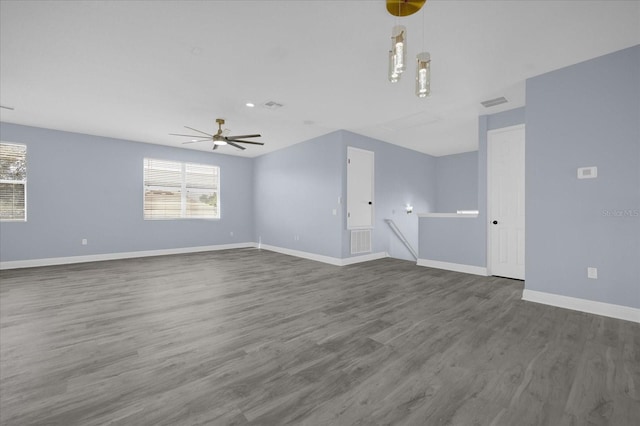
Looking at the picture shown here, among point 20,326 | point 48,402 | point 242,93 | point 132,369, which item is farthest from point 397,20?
point 20,326

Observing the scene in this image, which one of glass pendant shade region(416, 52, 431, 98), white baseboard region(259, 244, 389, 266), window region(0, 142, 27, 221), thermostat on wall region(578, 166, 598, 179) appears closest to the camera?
glass pendant shade region(416, 52, 431, 98)

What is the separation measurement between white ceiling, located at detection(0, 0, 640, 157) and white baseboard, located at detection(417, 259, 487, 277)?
2.81 m

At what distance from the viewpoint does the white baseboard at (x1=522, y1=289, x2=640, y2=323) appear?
2914 millimetres

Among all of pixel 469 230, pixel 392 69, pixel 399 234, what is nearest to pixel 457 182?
pixel 399 234

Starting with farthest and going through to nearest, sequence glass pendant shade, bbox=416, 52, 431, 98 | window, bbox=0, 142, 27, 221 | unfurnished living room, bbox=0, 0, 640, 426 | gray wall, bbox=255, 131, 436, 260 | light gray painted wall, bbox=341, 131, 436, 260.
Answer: light gray painted wall, bbox=341, 131, 436, 260, gray wall, bbox=255, 131, 436, 260, window, bbox=0, 142, 27, 221, glass pendant shade, bbox=416, 52, 431, 98, unfurnished living room, bbox=0, 0, 640, 426

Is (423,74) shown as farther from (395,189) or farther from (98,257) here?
(98,257)

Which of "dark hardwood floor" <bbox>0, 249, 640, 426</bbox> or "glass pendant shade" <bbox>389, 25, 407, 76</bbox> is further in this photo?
"glass pendant shade" <bbox>389, 25, 407, 76</bbox>

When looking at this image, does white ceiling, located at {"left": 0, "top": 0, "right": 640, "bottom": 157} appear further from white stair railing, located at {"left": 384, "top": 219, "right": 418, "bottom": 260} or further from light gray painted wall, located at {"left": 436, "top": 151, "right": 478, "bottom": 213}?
light gray painted wall, located at {"left": 436, "top": 151, "right": 478, "bottom": 213}

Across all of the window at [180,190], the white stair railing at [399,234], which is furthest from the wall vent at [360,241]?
the window at [180,190]

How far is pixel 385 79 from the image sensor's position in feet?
12.0

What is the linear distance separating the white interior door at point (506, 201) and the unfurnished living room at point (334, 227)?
34mm

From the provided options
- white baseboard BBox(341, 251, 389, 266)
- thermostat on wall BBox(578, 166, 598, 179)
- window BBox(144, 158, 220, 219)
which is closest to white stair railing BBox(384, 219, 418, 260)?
white baseboard BBox(341, 251, 389, 266)

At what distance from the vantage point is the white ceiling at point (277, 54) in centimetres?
243

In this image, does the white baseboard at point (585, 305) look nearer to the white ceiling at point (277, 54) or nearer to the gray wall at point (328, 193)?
the white ceiling at point (277, 54)
